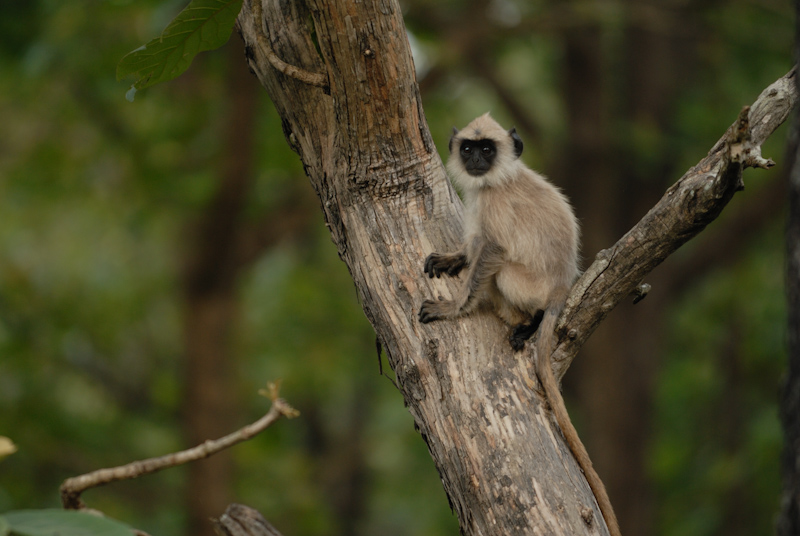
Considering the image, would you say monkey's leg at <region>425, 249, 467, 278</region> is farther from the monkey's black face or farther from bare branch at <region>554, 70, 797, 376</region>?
the monkey's black face

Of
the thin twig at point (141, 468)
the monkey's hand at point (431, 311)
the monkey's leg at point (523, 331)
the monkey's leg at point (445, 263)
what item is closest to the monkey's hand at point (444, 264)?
the monkey's leg at point (445, 263)

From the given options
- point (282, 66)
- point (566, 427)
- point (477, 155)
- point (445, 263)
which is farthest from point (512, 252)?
point (282, 66)

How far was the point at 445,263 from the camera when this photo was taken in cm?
313

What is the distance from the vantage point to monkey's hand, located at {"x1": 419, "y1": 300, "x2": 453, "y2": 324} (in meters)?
2.88

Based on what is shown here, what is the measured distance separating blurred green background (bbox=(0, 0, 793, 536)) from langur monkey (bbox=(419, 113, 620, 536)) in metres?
3.06

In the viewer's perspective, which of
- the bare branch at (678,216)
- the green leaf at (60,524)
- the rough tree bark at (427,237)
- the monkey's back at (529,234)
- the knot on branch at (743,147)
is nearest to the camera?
the green leaf at (60,524)

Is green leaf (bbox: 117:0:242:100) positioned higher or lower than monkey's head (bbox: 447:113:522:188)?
higher

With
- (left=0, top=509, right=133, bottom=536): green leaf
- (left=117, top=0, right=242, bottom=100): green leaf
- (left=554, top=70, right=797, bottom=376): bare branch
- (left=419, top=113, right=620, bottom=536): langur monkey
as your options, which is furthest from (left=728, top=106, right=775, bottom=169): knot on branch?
(left=0, top=509, right=133, bottom=536): green leaf

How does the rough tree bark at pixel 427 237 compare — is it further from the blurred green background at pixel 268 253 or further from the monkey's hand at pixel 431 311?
the blurred green background at pixel 268 253

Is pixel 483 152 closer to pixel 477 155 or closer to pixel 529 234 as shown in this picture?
pixel 477 155

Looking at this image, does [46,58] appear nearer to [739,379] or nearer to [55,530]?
[55,530]

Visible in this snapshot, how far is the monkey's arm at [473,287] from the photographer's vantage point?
2.90m

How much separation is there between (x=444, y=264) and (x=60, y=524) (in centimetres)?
188

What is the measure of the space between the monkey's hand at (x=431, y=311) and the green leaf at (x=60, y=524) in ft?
4.97
